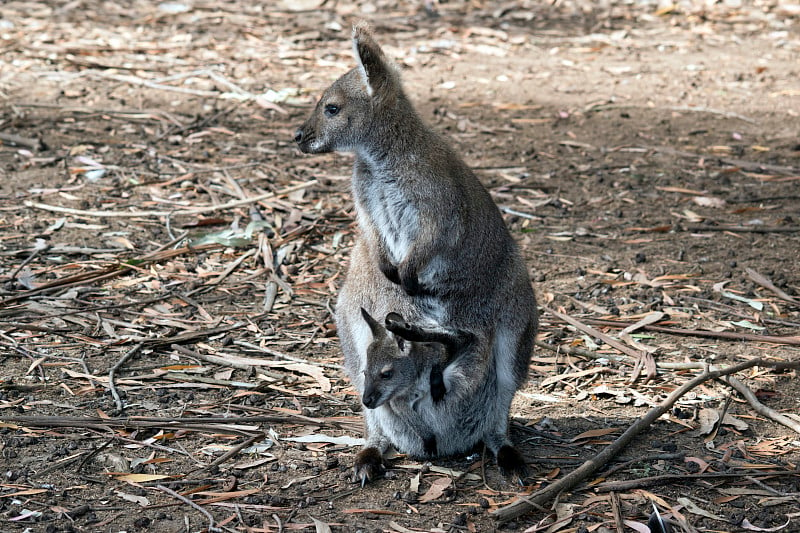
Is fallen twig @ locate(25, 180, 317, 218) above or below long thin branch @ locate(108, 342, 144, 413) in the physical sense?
above

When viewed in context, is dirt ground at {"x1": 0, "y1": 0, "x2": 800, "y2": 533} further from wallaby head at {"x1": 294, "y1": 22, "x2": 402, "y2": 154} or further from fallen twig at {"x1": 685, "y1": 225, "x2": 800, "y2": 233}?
wallaby head at {"x1": 294, "y1": 22, "x2": 402, "y2": 154}

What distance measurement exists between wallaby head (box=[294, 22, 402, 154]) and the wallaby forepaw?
1.21 metres

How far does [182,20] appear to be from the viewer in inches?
363

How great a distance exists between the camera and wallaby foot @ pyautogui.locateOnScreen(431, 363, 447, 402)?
3295 millimetres

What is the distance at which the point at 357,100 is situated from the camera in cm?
347

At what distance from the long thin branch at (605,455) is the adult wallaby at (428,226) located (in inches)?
12.3

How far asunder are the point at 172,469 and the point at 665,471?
1.72m

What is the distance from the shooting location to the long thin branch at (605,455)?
9.97 feet

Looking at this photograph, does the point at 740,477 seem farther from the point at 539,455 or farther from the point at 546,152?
the point at 546,152

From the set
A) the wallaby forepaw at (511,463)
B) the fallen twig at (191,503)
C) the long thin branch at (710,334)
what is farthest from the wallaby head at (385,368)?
the long thin branch at (710,334)

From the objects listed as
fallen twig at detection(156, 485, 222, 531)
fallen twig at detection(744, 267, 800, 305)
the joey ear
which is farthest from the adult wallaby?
fallen twig at detection(744, 267, 800, 305)

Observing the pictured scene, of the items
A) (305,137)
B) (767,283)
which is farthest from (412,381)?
(767,283)

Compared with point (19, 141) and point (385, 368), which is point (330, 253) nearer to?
point (385, 368)

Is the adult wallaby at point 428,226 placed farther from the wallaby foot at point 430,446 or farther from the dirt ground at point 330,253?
the dirt ground at point 330,253
